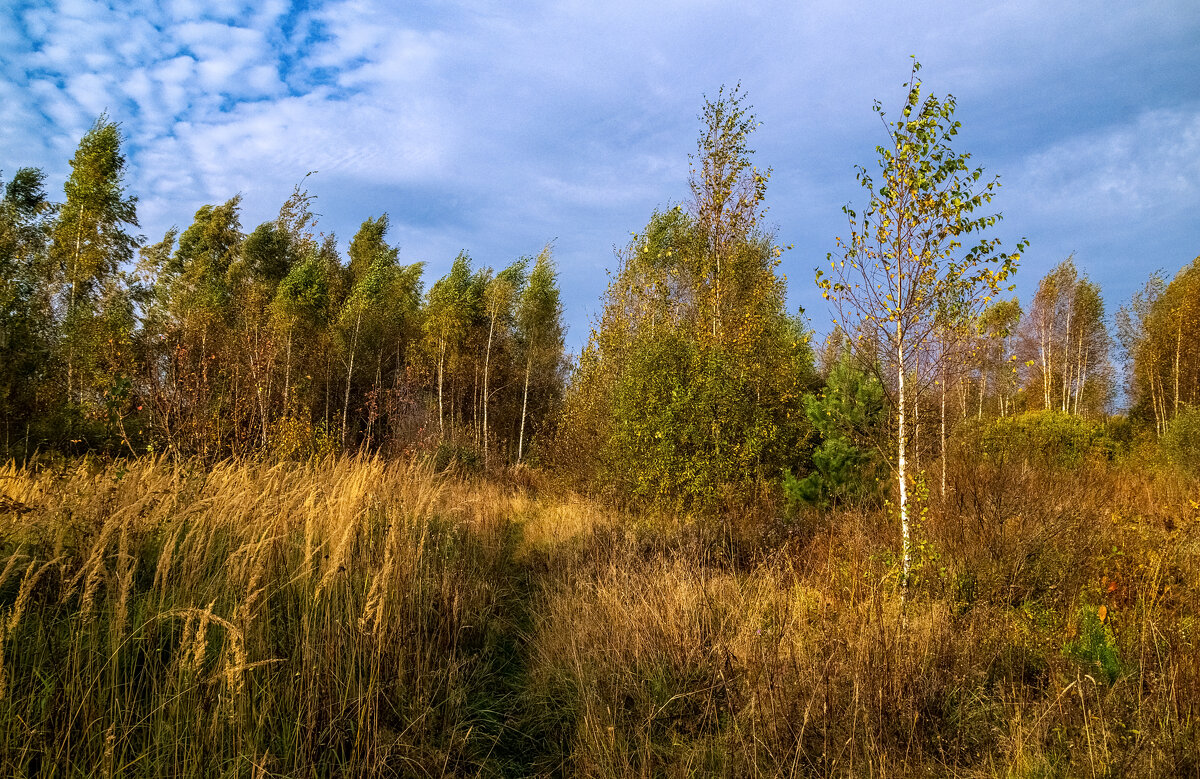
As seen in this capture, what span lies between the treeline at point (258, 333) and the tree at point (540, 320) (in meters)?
0.07

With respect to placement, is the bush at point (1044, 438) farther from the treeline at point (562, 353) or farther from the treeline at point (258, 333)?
the treeline at point (258, 333)

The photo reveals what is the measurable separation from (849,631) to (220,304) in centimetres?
2927

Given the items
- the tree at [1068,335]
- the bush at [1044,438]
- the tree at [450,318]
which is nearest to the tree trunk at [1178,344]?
the tree at [1068,335]

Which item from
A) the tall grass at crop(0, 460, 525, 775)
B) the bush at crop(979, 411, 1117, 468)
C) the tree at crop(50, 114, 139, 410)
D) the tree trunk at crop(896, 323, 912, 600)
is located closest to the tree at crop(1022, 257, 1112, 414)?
the bush at crop(979, 411, 1117, 468)

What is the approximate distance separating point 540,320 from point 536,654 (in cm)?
2328

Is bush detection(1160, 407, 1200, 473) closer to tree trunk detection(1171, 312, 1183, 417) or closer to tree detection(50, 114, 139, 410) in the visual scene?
tree trunk detection(1171, 312, 1183, 417)

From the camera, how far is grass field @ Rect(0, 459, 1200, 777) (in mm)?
2771

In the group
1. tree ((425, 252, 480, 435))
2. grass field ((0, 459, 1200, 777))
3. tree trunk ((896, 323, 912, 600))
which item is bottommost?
grass field ((0, 459, 1200, 777))

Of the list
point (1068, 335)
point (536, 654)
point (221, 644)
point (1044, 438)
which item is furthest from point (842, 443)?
point (1068, 335)

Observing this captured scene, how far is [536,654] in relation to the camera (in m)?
5.00

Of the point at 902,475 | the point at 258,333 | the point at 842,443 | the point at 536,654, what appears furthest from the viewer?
the point at 258,333

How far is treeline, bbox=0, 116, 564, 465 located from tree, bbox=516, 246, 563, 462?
0.07m

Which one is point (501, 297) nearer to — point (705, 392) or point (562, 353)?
point (562, 353)

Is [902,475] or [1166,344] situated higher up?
[1166,344]
